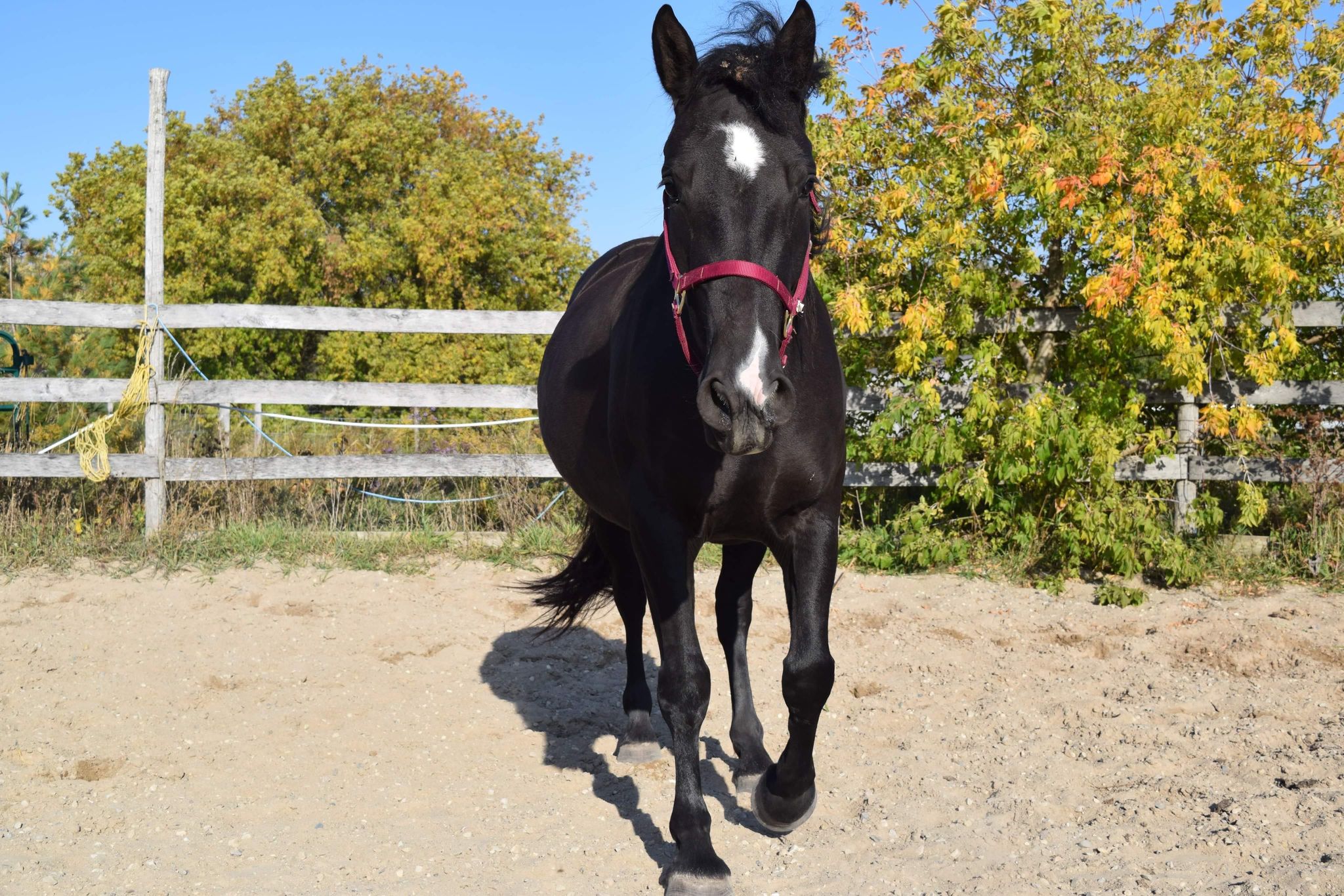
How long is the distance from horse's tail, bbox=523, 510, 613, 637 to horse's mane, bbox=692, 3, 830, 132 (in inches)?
106

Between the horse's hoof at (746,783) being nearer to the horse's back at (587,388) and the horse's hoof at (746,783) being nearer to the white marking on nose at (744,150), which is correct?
the horse's back at (587,388)

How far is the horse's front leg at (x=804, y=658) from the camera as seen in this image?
3117 millimetres

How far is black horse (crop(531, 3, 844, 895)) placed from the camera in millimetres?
2484

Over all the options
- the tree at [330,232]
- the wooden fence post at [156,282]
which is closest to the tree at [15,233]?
the tree at [330,232]

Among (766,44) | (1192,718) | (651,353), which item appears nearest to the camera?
(766,44)

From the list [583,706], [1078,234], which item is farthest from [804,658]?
[1078,234]

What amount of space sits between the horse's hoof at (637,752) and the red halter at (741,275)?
2.04 m

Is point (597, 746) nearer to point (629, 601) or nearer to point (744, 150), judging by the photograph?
point (629, 601)

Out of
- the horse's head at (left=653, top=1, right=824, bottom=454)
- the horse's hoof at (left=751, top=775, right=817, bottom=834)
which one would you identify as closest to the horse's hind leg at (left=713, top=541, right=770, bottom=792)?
the horse's hoof at (left=751, top=775, right=817, bottom=834)

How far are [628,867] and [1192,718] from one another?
2.40 m

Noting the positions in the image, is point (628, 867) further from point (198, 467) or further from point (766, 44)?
point (198, 467)

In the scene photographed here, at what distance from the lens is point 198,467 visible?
294 inches

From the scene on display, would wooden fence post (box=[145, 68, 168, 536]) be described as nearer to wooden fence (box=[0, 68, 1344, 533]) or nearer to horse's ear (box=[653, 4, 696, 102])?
wooden fence (box=[0, 68, 1344, 533])

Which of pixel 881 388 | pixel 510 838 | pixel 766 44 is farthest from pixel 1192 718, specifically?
pixel 881 388
